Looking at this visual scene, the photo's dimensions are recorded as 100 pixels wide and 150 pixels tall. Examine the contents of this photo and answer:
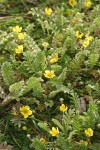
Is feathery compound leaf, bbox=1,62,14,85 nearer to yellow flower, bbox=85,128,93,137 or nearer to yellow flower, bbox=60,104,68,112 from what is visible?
yellow flower, bbox=60,104,68,112

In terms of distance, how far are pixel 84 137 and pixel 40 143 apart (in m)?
0.39

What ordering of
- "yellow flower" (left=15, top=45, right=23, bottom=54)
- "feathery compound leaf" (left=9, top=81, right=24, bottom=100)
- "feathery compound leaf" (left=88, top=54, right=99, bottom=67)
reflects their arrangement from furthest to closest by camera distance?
"yellow flower" (left=15, top=45, right=23, bottom=54), "feathery compound leaf" (left=88, top=54, right=99, bottom=67), "feathery compound leaf" (left=9, top=81, right=24, bottom=100)

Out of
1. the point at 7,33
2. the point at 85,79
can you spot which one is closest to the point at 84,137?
the point at 85,79

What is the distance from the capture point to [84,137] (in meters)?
3.17

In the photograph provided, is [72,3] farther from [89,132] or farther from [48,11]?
[89,132]

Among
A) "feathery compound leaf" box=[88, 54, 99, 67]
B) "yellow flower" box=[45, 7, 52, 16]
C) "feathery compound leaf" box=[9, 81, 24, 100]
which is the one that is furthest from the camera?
"yellow flower" box=[45, 7, 52, 16]

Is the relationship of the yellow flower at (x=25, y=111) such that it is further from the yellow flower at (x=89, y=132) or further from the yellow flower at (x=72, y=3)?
the yellow flower at (x=72, y=3)

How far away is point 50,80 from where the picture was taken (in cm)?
351

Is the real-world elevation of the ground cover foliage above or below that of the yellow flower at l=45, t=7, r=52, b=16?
below

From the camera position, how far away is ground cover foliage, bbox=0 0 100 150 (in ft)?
10.4

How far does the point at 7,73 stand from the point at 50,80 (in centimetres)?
40

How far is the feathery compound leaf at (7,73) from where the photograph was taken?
3.40 metres

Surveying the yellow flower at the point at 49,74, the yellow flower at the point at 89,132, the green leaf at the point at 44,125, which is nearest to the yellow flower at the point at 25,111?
the green leaf at the point at 44,125

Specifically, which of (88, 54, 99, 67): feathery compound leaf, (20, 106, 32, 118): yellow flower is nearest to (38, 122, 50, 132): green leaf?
(20, 106, 32, 118): yellow flower
